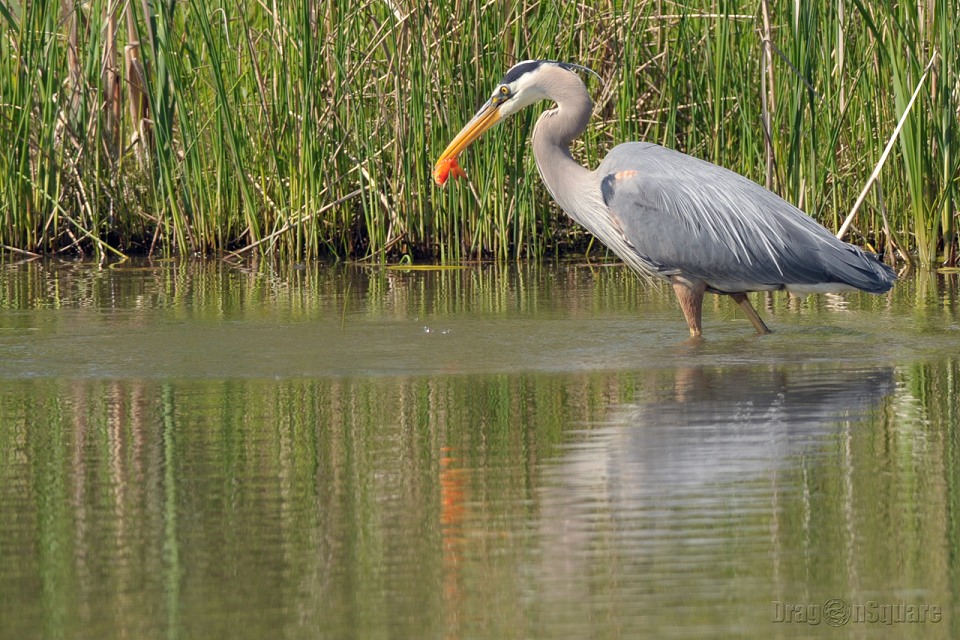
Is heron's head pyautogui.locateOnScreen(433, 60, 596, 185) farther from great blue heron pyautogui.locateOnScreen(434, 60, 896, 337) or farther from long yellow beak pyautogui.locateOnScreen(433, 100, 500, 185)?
great blue heron pyautogui.locateOnScreen(434, 60, 896, 337)

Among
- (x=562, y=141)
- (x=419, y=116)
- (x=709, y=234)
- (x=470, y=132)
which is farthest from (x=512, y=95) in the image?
(x=419, y=116)

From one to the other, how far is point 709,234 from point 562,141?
36.8 inches

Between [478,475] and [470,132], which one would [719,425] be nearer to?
[478,475]

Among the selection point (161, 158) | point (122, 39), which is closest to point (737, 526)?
point (161, 158)

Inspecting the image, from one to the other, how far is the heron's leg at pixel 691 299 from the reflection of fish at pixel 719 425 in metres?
0.93

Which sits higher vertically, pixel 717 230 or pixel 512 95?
pixel 512 95

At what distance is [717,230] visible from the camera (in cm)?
656

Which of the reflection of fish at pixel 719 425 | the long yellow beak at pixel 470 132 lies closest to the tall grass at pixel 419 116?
the long yellow beak at pixel 470 132

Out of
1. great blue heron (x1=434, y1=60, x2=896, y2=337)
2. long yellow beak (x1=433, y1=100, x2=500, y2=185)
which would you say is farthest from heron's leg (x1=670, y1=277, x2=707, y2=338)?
long yellow beak (x1=433, y1=100, x2=500, y2=185)

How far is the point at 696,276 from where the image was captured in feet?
21.8

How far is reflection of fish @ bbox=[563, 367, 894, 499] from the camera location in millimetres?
3893

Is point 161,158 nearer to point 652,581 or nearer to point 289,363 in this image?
point 289,363

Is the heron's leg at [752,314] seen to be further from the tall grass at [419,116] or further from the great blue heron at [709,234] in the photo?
the tall grass at [419,116]

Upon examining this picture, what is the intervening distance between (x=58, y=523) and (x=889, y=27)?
19.2 feet
